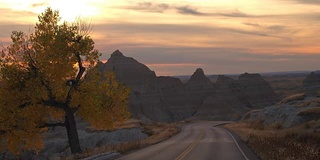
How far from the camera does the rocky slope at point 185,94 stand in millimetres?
127812

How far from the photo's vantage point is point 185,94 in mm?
145875

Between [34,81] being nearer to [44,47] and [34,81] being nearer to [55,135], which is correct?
[44,47]

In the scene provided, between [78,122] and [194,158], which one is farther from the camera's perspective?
[78,122]

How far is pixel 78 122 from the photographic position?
84312 mm

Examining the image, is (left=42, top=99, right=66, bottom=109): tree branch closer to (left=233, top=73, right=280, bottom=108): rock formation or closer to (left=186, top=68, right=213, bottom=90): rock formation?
(left=233, top=73, right=280, bottom=108): rock formation

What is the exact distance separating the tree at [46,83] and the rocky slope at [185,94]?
87916 millimetres

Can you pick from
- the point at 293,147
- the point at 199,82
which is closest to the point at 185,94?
the point at 199,82

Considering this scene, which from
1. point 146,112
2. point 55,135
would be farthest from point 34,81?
point 146,112

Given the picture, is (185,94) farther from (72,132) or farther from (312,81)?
(72,132)

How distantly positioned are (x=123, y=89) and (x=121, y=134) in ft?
84.3

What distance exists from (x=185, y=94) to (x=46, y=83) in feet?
388

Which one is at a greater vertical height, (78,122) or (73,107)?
(73,107)

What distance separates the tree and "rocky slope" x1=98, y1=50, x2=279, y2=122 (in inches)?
3461

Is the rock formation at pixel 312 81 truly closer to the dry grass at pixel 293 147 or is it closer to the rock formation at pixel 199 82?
the rock formation at pixel 199 82
